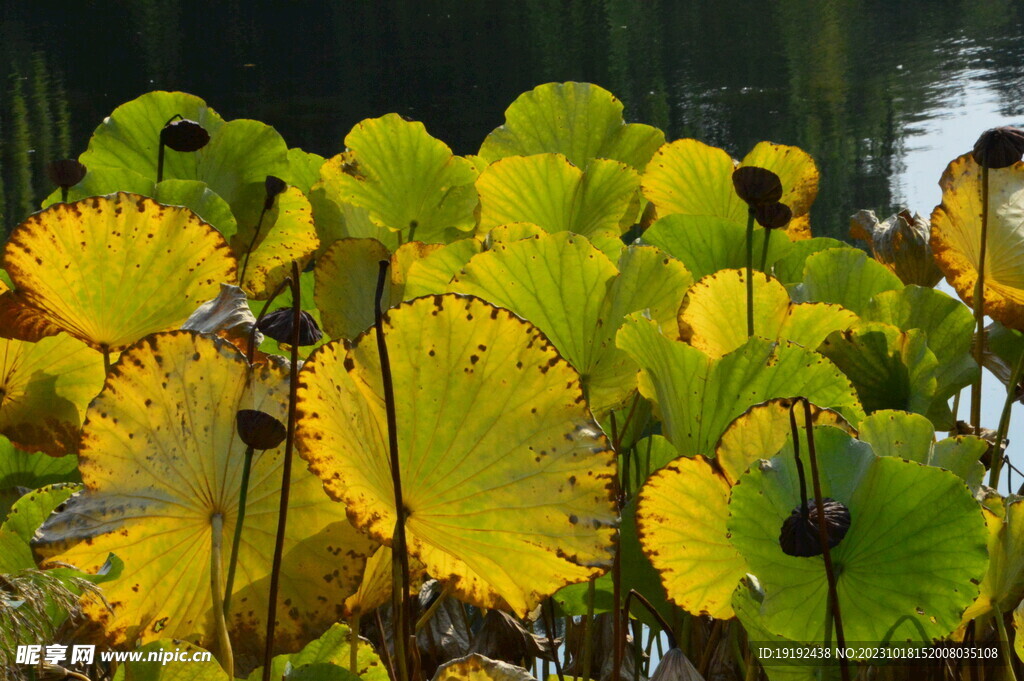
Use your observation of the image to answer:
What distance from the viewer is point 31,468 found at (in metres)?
0.43

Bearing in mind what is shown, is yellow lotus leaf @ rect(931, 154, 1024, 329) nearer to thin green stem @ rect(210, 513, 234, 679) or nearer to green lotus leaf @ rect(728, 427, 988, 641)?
green lotus leaf @ rect(728, 427, 988, 641)

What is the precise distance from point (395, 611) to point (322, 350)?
63 mm

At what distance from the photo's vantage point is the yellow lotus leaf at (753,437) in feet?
0.96

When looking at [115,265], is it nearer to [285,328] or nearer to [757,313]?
[285,328]

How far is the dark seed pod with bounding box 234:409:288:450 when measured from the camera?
0.24m

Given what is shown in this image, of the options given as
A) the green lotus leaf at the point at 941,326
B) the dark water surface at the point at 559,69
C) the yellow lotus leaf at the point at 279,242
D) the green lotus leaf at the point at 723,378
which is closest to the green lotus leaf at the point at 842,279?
the green lotus leaf at the point at 941,326

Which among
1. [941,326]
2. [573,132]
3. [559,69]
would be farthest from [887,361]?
[559,69]

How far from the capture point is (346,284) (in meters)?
0.45

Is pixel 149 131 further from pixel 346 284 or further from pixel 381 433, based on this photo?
pixel 381 433

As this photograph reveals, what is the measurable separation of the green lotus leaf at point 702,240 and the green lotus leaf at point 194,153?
192 millimetres

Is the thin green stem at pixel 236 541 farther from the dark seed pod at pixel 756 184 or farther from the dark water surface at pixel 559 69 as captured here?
the dark water surface at pixel 559 69

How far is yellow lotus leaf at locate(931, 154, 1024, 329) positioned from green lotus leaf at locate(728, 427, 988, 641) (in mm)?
195

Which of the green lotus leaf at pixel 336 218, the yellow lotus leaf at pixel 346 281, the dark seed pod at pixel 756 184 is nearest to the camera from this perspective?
the dark seed pod at pixel 756 184

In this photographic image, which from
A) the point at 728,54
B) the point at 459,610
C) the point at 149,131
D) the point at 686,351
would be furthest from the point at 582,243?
the point at 728,54
